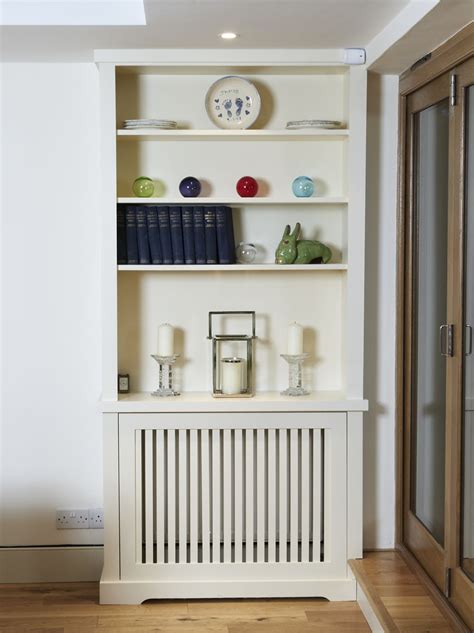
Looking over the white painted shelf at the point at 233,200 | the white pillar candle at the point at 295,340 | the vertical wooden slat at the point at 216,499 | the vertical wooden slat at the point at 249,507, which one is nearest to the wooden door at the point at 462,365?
the white painted shelf at the point at 233,200

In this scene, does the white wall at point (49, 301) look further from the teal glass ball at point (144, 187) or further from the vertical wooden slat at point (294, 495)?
the vertical wooden slat at point (294, 495)

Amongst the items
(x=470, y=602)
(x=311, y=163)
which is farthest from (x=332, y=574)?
(x=311, y=163)

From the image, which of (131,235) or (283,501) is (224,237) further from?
(283,501)

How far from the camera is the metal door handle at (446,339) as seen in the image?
131 inches

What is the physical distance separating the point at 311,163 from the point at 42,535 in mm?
2111

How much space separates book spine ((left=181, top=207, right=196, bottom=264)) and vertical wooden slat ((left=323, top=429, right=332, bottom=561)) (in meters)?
0.95

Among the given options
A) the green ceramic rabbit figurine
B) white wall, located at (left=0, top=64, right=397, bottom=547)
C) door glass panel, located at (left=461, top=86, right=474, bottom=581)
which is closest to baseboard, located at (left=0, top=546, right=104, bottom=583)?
white wall, located at (left=0, top=64, right=397, bottom=547)

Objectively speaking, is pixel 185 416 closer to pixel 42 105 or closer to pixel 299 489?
pixel 299 489

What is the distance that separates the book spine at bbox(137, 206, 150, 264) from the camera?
12.6ft

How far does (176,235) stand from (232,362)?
60 centimetres

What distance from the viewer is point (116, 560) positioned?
12.6ft

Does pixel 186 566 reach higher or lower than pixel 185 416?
lower

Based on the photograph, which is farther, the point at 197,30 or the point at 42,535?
the point at 42,535

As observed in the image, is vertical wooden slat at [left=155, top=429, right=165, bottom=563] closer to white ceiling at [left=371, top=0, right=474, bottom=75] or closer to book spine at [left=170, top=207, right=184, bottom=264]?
book spine at [left=170, top=207, right=184, bottom=264]
